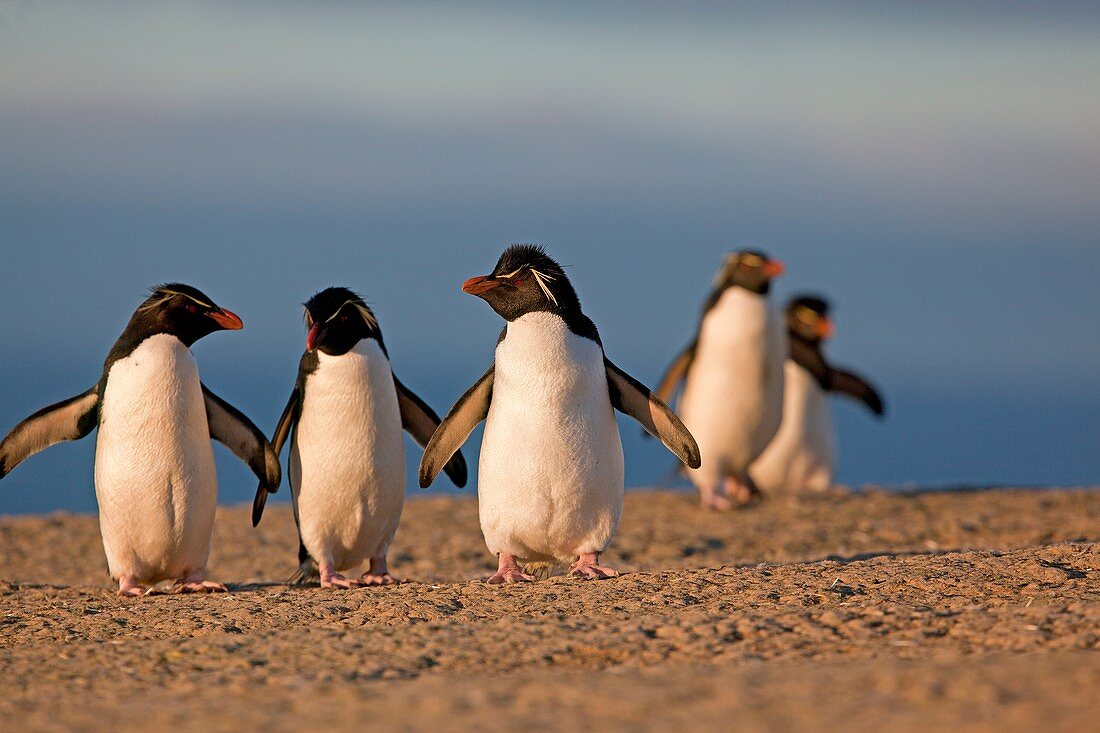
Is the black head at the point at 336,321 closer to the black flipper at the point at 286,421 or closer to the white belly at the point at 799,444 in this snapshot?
the black flipper at the point at 286,421

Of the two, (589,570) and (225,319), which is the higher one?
(225,319)

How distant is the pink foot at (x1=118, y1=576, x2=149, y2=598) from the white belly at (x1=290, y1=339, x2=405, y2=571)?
0.77 m

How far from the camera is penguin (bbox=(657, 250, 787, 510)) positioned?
36.5 ft

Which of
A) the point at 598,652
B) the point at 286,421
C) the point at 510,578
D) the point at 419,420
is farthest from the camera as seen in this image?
the point at 419,420

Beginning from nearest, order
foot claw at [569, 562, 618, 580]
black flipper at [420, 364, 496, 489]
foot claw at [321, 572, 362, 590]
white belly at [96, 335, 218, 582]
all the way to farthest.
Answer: foot claw at [569, 562, 618, 580], black flipper at [420, 364, 496, 489], white belly at [96, 335, 218, 582], foot claw at [321, 572, 362, 590]

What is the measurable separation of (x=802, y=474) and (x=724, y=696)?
1033 cm

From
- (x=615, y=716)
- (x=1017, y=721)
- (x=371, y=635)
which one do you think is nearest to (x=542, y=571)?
(x=371, y=635)

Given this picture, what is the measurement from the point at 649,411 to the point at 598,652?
199 cm

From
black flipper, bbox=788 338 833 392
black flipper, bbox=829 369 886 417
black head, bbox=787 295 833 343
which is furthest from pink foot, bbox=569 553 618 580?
black flipper, bbox=829 369 886 417

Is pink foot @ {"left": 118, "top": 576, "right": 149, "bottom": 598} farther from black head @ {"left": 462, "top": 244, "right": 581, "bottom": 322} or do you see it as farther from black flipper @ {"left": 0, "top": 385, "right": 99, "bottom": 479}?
black head @ {"left": 462, "top": 244, "right": 581, "bottom": 322}

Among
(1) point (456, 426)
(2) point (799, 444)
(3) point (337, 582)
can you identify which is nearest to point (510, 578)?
(1) point (456, 426)

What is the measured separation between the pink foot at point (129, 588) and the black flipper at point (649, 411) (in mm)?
2317

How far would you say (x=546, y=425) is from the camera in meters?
5.70

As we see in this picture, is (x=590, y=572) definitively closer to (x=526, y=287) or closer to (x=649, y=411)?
(x=649, y=411)
